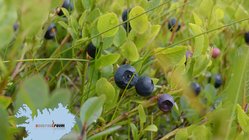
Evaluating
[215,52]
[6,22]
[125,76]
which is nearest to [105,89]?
[125,76]

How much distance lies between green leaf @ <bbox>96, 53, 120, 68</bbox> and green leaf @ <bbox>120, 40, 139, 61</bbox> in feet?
0.08

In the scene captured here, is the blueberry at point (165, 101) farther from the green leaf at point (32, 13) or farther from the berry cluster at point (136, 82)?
the green leaf at point (32, 13)

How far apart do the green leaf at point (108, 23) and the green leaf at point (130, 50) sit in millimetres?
32

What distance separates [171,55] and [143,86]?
0.25ft

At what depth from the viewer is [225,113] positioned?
385 millimetres

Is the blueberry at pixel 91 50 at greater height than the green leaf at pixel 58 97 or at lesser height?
greater

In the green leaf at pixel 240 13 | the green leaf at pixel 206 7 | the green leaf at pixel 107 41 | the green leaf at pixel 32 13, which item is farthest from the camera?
the green leaf at pixel 240 13

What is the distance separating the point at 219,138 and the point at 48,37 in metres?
0.92

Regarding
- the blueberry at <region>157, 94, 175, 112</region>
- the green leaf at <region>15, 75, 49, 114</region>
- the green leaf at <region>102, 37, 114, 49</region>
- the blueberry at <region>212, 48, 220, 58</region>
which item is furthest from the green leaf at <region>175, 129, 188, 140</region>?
the blueberry at <region>212, 48, 220, 58</region>

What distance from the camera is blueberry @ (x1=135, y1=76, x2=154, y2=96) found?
2.92 ft

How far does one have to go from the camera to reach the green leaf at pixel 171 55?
891 mm

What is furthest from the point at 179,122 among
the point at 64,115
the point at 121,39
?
the point at 64,115

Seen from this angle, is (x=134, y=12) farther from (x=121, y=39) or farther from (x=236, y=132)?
(x=236, y=132)

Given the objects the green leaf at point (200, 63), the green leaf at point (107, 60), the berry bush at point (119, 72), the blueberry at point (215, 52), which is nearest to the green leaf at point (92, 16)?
the berry bush at point (119, 72)
